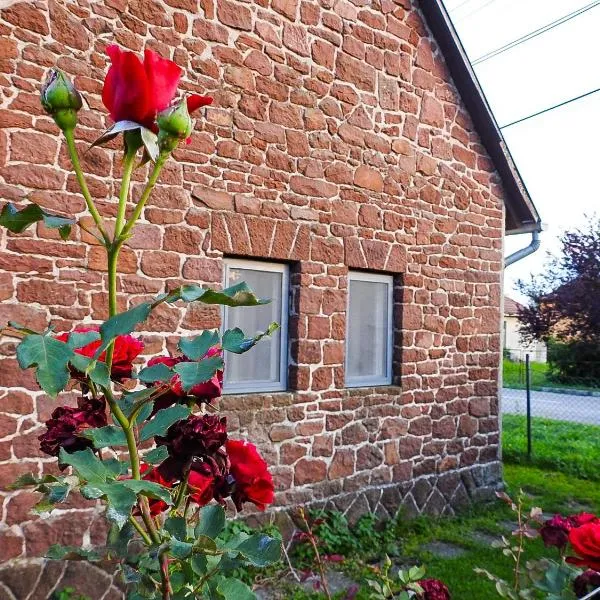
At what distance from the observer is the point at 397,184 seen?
226 inches

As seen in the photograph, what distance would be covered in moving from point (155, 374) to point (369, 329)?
4.71 metres

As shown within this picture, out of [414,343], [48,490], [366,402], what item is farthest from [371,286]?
[48,490]

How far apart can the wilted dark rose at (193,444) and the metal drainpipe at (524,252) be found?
20.8ft

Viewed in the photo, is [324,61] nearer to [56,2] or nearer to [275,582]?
[56,2]

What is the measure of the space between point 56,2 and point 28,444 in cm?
286

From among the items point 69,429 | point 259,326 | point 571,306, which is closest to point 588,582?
point 69,429

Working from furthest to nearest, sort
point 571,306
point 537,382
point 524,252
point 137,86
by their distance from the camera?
point 537,382, point 571,306, point 524,252, point 137,86

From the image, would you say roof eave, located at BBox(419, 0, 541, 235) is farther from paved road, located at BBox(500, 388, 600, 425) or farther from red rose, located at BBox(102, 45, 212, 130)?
paved road, located at BBox(500, 388, 600, 425)

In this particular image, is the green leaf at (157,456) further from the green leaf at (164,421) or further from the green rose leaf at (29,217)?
the green rose leaf at (29,217)

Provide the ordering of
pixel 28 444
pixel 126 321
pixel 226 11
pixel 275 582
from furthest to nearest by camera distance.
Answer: pixel 226 11 < pixel 275 582 < pixel 28 444 < pixel 126 321

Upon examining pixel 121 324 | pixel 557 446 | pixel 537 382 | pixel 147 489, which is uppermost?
pixel 121 324

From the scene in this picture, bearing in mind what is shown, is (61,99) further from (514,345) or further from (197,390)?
(514,345)

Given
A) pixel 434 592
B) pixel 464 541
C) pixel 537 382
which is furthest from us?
pixel 537 382

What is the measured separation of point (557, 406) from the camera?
51.1 feet
